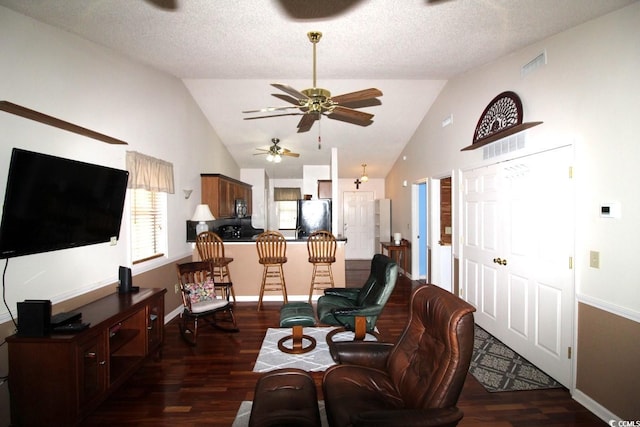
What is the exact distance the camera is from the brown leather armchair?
4.35 ft

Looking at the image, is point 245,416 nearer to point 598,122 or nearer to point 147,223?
point 147,223

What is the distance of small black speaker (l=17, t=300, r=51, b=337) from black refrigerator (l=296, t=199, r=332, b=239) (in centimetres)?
428

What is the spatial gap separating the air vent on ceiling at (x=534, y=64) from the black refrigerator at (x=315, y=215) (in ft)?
12.3

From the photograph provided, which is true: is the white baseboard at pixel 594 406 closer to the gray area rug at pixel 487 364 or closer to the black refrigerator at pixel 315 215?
the gray area rug at pixel 487 364

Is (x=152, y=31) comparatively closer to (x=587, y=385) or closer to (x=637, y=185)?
(x=637, y=185)

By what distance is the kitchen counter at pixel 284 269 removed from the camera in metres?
4.86

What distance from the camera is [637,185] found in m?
1.92

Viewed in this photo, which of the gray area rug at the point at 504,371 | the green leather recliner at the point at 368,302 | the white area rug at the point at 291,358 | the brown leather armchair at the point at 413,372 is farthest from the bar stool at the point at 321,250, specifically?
the brown leather armchair at the point at 413,372

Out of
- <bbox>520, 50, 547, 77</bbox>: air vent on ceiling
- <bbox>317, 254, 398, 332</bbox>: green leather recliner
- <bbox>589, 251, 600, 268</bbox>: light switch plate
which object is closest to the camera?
<bbox>589, 251, 600, 268</bbox>: light switch plate

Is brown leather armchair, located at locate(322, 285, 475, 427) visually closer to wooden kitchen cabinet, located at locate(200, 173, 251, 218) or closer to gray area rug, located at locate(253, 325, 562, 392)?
gray area rug, located at locate(253, 325, 562, 392)

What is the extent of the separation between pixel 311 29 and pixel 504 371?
11.9 feet

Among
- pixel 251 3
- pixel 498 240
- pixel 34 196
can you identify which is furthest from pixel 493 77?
pixel 34 196

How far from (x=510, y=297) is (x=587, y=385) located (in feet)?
3.25

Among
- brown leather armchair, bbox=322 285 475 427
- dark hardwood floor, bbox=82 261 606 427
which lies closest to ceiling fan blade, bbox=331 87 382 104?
brown leather armchair, bbox=322 285 475 427
